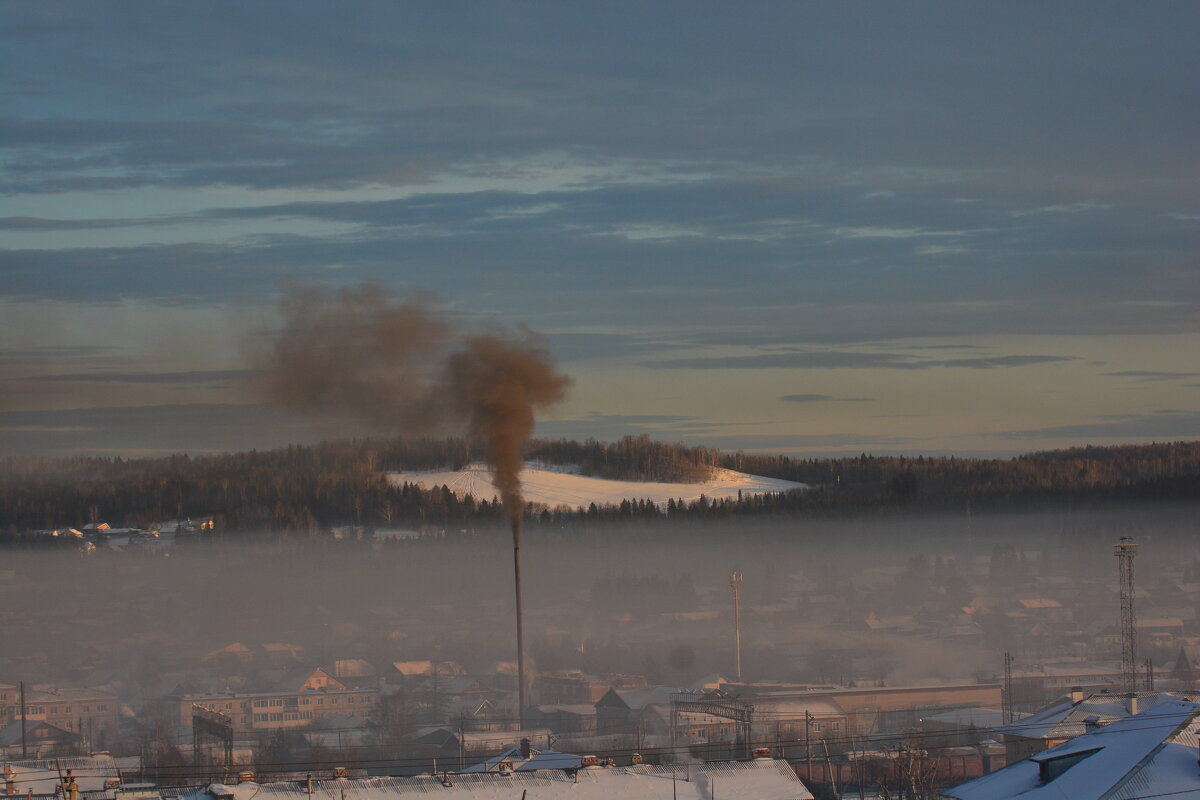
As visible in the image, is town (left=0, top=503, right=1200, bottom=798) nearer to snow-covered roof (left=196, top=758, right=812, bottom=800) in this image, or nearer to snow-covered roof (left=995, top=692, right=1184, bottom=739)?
snow-covered roof (left=995, top=692, right=1184, bottom=739)

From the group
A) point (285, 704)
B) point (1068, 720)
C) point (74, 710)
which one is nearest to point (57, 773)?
point (1068, 720)

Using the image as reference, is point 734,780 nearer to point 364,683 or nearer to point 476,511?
point 364,683

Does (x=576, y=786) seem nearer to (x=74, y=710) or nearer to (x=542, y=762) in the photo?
(x=542, y=762)

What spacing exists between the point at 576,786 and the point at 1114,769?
510 inches

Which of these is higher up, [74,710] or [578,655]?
[74,710]

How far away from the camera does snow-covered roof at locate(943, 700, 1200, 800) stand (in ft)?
116

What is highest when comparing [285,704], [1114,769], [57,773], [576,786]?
[1114,769]

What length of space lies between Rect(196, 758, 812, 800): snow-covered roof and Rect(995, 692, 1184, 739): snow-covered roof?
1214 cm

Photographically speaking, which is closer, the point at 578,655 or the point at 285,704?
the point at 285,704

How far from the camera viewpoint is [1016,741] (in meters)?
53.7

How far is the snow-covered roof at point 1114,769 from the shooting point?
116 ft

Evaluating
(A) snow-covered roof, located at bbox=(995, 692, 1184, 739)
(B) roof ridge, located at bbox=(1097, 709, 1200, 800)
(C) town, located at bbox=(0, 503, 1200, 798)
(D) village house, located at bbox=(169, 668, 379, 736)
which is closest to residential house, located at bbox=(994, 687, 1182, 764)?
(A) snow-covered roof, located at bbox=(995, 692, 1184, 739)

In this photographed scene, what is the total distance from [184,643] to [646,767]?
101436 mm

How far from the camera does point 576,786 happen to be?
41500mm
